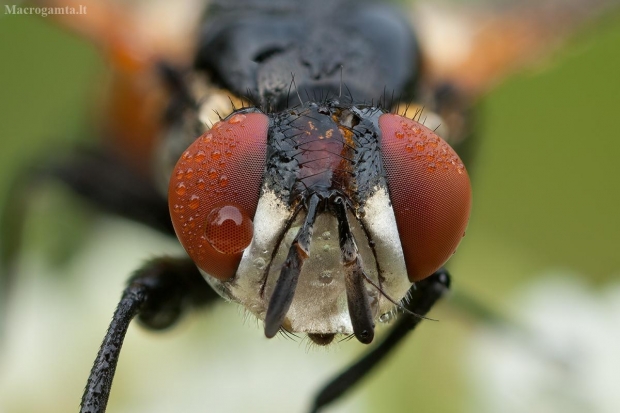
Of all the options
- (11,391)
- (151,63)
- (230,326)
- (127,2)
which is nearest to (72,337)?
(11,391)

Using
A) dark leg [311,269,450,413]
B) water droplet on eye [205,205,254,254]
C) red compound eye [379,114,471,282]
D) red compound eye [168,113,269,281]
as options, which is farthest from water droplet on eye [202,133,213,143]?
dark leg [311,269,450,413]

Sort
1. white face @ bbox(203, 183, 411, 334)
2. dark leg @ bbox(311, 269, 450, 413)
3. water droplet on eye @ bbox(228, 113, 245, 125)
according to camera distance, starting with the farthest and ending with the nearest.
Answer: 1. dark leg @ bbox(311, 269, 450, 413)
2. water droplet on eye @ bbox(228, 113, 245, 125)
3. white face @ bbox(203, 183, 411, 334)

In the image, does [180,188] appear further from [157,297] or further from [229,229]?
[157,297]

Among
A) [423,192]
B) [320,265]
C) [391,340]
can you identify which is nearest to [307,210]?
[320,265]

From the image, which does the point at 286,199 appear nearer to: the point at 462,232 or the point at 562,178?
the point at 462,232

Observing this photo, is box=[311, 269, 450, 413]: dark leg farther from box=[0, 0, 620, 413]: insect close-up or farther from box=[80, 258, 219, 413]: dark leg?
box=[80, 258, 219, 413]: dark leg
